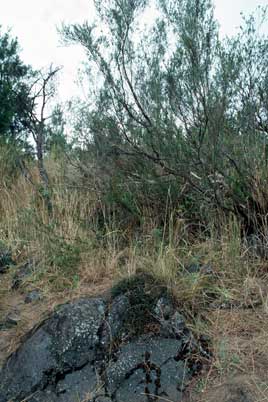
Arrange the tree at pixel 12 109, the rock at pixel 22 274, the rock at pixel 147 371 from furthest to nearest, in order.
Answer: the tree at pixel 12 109 → the rock at pixel 22 274 → the rock at pixel 147 371

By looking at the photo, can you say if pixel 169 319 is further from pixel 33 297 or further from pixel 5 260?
pixel 5 260

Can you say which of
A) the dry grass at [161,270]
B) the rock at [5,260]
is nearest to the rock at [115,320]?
the dry grass at [161,270]

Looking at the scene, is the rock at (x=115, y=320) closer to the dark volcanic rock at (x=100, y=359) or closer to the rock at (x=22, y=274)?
the dark volcanic rock at (x=100, y=359)

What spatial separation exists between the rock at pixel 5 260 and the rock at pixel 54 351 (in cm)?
154

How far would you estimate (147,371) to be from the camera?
2.99 meters

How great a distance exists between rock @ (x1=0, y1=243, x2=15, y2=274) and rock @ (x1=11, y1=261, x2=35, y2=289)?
0.19m

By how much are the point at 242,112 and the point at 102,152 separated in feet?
5.38

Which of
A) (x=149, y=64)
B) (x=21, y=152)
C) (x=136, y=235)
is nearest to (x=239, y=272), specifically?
(x=136, y=235)

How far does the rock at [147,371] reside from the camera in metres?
2.88

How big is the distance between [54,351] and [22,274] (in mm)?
1496

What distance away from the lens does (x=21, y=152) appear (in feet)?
25.9

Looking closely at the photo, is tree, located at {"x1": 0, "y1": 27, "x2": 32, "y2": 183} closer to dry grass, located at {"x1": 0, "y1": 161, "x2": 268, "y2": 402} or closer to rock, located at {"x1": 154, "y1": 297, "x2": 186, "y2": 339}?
dry grass, located at {"x1": 0, "y1": 161, "x2": 268, "y2": 402}

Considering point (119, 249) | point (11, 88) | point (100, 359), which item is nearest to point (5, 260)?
point (119, 249)

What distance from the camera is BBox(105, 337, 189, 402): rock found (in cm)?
288
